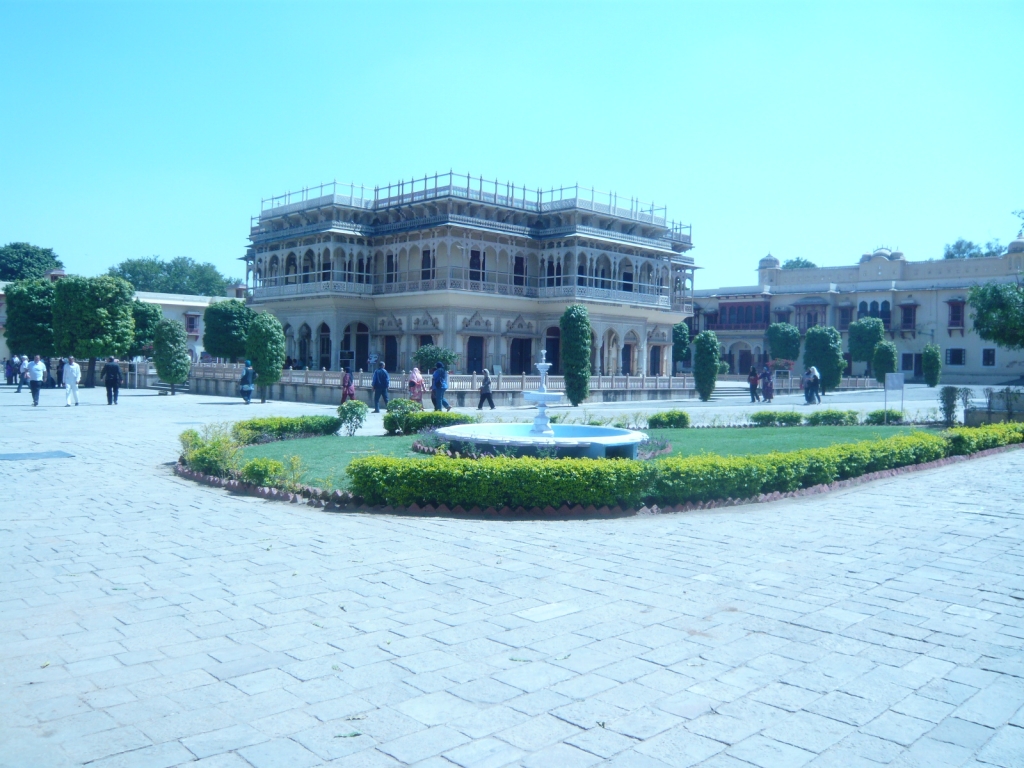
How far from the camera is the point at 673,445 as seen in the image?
54.4 feet

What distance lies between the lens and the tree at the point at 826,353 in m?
43.6

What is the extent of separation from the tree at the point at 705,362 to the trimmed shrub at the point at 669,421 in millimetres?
13029

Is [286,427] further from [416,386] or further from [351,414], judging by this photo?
[416,386]

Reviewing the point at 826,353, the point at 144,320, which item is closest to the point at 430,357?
the point at 826,353

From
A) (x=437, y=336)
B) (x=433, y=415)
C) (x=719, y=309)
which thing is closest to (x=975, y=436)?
(x=433, y=415)

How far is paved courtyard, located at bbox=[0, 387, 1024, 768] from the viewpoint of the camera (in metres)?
3.86

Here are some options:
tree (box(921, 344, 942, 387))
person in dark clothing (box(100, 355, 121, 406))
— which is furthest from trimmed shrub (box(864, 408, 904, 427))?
tree (box(921, 344, 942, 387))

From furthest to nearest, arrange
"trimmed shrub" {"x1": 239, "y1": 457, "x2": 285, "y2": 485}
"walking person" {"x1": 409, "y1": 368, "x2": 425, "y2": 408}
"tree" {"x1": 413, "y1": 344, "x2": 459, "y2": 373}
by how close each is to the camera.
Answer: "tree" {"x1": 413, "y1": 344, "x2": 459, "y2": 373}
"walking person" {"x1": 409, "y1": 368, "x2": 425, "y2": 408}
"trimmed shrub" {"x1": 239, "y1": 457, "x2": 285, "y2": 485}

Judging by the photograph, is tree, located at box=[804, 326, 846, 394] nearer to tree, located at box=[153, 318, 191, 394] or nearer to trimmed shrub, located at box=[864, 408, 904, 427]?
trimmed shrub, located at box=[864, 408, 904, 427]

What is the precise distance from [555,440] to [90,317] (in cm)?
3254

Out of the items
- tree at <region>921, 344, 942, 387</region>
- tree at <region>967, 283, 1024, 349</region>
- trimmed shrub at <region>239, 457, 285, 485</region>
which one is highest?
A: tree at <region>967, 283, 1024, 349</region>

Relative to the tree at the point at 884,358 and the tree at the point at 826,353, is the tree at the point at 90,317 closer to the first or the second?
the tree at the point at 826,353

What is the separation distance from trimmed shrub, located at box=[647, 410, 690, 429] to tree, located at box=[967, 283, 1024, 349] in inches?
368

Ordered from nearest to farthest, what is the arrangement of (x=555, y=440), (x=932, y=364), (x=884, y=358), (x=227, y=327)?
(x=555, y=440) < (x=227, y=327) < (x=932, y=364) < (x=884, y=358)
